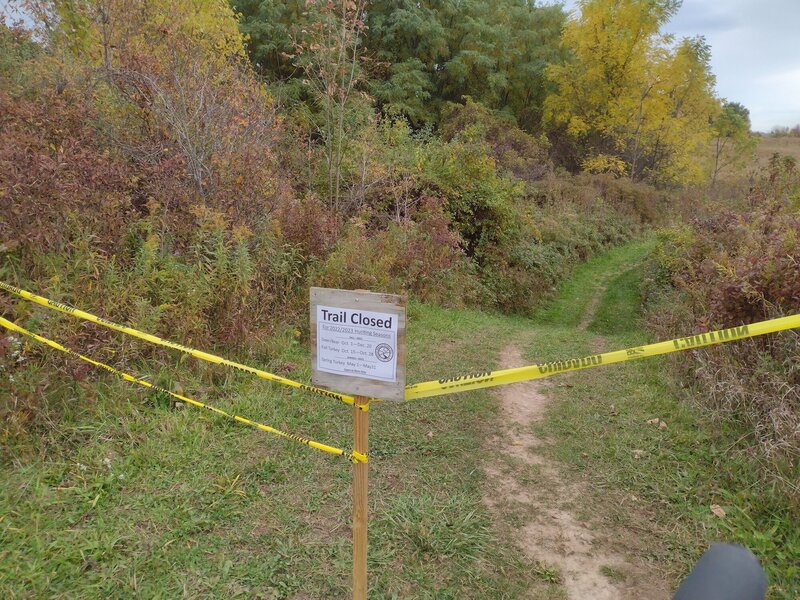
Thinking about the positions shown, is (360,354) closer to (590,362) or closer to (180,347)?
(590,362)

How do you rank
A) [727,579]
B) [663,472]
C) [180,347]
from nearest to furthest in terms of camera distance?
[727,579] < [180,347] < [663,472]

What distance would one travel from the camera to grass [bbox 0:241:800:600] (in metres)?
2.83

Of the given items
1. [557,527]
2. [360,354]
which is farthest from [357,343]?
[557,527]

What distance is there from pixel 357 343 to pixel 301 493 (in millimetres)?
1842

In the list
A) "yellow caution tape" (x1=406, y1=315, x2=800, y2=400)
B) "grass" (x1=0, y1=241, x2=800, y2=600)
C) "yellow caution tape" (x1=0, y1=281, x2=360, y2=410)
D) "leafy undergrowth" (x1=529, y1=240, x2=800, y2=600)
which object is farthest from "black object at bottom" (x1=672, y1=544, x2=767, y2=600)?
"leafy undergrowth" (x1=529, y1=240, x2=800, y2=600)

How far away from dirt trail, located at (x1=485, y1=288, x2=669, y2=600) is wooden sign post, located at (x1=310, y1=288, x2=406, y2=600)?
1297 mm

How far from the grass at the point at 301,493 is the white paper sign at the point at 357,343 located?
141cm

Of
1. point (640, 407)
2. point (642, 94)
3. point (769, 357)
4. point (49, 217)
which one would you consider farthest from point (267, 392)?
point (642, 94)

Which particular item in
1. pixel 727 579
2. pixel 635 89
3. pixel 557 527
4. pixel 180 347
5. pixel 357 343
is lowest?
pixel 557 527

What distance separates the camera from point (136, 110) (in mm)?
6691

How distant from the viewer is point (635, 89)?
23953mm

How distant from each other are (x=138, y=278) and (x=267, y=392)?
172cm

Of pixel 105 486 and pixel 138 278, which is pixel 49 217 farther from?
pixel 105 486

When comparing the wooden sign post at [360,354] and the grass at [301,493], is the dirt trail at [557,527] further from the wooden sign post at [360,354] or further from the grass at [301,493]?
the wooden sign post at [360,354]
